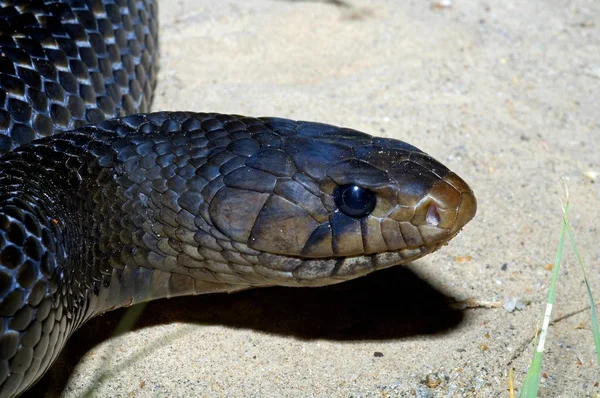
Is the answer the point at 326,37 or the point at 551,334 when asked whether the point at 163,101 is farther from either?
the point at 551,334

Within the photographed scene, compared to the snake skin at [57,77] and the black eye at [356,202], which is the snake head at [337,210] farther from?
the snake skin at [57,77]

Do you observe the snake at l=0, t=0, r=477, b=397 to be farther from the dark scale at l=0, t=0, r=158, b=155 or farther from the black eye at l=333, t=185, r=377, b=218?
the dark scale at l=0, t=0, r=158, b=155

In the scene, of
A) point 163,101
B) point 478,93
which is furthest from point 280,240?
point 478,93

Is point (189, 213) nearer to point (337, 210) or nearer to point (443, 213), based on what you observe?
point (337, 210)

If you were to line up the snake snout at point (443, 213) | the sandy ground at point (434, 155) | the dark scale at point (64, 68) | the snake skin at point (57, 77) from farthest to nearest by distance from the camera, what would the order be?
the dark scale at point (64, 68), the sandy ground at point (434, 155), the snake snout at point (443, 213), the snake skin at point (57, 77)

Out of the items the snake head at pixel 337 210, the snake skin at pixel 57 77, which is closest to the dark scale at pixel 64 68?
the snake skin at pixel 57 77

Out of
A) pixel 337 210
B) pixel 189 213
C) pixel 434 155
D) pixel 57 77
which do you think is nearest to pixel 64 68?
pixel 57 77
